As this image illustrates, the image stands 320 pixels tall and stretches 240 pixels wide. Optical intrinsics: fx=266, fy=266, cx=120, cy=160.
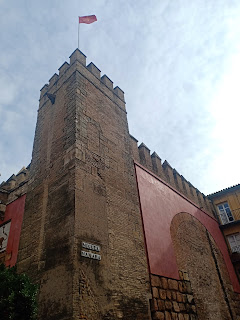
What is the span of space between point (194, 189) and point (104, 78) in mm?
6672

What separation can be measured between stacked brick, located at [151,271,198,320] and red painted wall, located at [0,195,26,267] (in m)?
3.22

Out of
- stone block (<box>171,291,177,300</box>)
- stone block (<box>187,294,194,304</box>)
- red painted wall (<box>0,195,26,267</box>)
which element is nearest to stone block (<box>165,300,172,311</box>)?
stone block (<box>171,291,177,300</box>)

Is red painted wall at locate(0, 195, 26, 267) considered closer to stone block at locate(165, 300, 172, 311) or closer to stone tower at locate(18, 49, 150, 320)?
stone tower at locate(18, 49, 150, 320)

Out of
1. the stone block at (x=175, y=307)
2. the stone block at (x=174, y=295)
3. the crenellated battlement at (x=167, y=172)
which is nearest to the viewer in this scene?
the stone block at (x=175, y=307)

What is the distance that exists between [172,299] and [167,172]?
4.85 meters

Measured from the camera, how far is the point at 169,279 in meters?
6.38

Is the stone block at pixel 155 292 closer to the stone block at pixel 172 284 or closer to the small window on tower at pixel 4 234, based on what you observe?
the stone block at pixel 172 284

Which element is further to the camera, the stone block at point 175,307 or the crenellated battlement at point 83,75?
the crenellated battlement at point 83,75

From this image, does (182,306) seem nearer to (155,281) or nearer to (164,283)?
(164,283)

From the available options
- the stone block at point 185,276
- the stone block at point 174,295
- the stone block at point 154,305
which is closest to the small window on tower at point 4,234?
the stone block at point 154,305

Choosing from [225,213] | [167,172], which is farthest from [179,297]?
[225,213]

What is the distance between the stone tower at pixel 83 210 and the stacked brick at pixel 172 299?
350 mm

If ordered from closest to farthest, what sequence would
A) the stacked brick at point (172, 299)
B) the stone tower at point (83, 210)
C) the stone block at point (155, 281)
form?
the stone tower at point (83, 210), the stacked brick at point (172, 299), the stone block at point (155, 281)

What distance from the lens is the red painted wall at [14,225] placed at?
627cm
